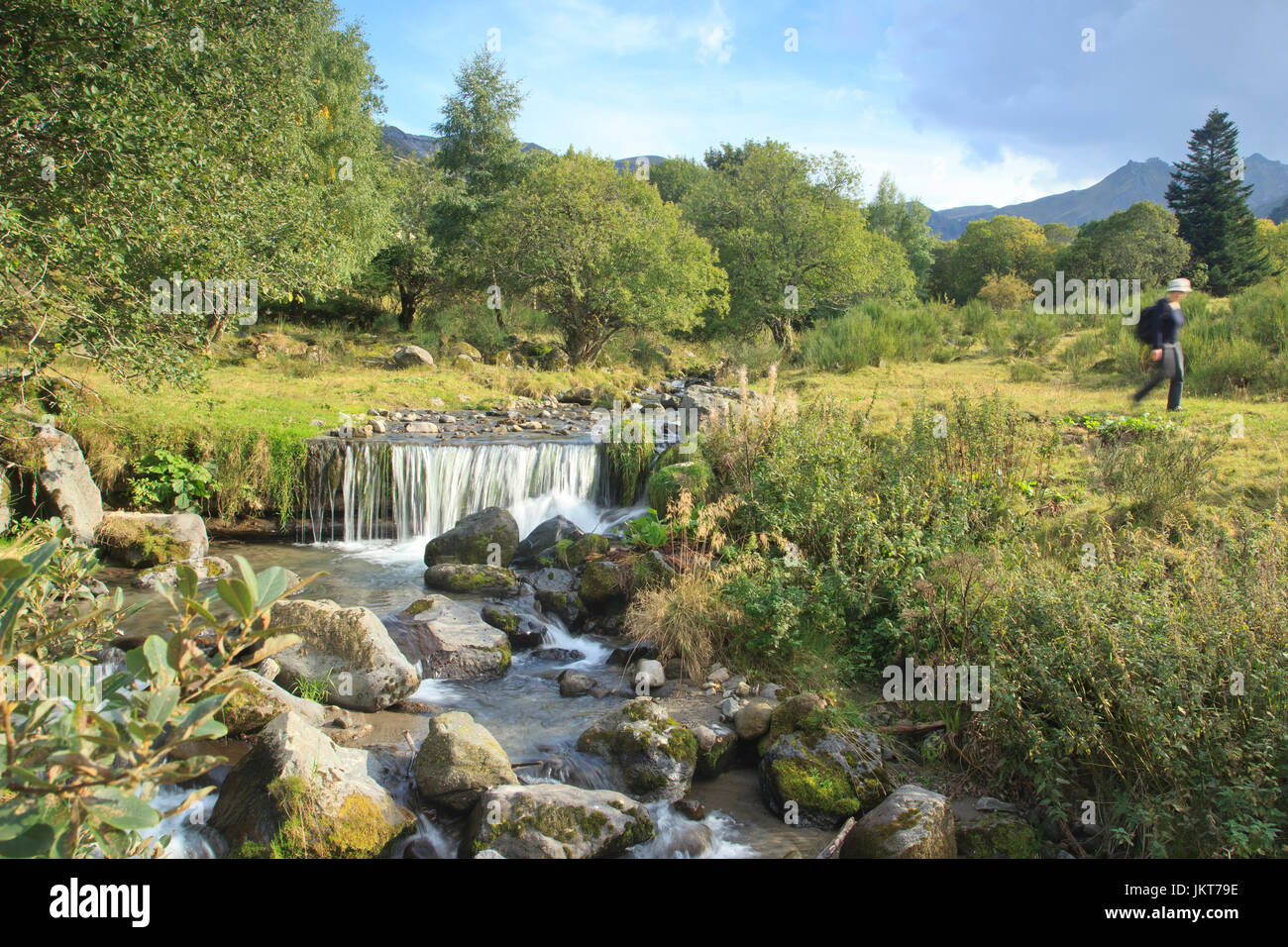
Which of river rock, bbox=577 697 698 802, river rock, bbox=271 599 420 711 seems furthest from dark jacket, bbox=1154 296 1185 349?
river rock, bbox=271 599 420 711

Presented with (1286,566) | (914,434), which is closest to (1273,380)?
(914,434)

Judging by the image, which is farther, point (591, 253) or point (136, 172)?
point (591, 253)

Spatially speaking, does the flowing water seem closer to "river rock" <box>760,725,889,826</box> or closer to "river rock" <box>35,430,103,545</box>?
"river rock" <box>760,725,889,826</box>

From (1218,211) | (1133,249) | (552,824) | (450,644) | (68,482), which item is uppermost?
(1218,211)

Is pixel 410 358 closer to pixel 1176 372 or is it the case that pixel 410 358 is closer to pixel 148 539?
pixel 148 539

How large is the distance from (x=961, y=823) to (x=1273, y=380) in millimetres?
12858

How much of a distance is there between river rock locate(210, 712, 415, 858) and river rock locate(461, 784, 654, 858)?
63 cm

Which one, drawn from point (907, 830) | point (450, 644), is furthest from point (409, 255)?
point (907, 830)

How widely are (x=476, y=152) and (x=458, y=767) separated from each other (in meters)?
34.5

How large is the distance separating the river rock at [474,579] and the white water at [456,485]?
263cm

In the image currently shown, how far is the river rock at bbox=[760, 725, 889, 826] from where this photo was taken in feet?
16.7

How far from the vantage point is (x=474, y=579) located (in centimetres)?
1002

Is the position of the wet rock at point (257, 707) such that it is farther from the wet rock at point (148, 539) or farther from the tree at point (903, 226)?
the tree at point (903, 226)

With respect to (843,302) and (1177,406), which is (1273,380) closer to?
(1177,406)
